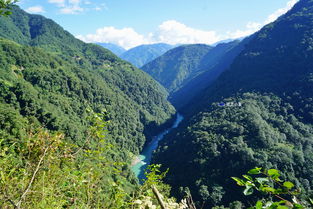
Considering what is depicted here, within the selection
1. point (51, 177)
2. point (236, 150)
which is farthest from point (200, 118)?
point (51, 177)

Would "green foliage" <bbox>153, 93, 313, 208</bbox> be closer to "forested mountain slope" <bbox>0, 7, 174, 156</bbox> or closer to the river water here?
the river water

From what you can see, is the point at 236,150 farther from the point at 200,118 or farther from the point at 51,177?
the point at 51,177

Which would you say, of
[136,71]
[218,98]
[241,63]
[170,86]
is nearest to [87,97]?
[218,98]

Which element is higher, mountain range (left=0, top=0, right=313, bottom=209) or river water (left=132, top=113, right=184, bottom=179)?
mountain range (left=0, top=0, right=313, bottom=209)

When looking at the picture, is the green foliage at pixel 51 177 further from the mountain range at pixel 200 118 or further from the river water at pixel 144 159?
the river water at pixel 144 159

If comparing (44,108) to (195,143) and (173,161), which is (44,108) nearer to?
(173,161)

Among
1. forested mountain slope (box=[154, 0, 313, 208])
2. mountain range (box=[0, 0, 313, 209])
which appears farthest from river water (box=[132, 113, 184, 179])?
forested mountain slope (box=[154, 0, 313, 208])

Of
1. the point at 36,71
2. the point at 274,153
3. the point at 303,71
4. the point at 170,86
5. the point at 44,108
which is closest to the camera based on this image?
the point at 274,153
